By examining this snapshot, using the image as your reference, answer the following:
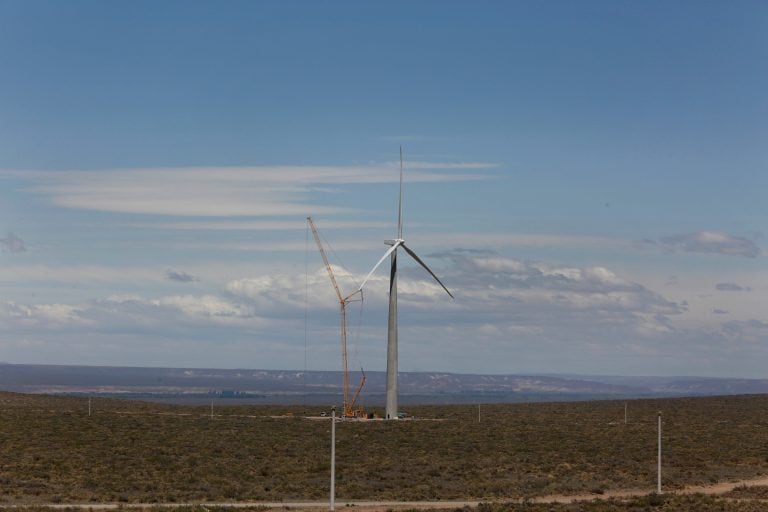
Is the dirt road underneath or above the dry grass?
underneath

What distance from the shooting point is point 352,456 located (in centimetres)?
8050

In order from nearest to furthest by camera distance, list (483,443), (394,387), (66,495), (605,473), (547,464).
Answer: (66,495) < (605,473) < (547,464) < (483,443) < (394,387)

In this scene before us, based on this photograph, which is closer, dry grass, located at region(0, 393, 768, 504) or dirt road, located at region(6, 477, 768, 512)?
dirt road, located at region(6, 477, 768, 512)

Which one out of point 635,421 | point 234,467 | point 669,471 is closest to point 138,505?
point 234,467

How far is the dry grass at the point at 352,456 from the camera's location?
203 ft

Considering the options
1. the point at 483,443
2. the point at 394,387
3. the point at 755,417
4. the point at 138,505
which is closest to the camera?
the point at 138,505

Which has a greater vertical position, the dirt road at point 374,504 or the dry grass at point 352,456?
the dry grass at point 352,456

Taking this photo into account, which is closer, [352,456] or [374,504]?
[374,504]

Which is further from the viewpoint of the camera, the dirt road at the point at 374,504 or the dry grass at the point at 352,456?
the dry grass at the point at 352,456

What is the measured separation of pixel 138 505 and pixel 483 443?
144ft

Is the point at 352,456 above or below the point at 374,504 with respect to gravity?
→ above

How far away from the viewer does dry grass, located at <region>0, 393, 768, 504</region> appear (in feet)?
203

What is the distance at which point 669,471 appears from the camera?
2872 inches

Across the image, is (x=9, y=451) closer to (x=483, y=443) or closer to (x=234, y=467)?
(x=234, y=467)
